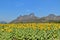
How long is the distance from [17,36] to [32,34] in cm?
71

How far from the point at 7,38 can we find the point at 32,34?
164cm

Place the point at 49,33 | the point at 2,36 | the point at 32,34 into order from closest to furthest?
the point at 2,36 → the point at 32,34 → the point at 49,33

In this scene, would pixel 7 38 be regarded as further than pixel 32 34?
No

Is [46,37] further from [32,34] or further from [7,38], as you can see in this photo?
[7,38]

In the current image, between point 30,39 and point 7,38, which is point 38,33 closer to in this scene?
point 30,39

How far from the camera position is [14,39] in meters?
10.6

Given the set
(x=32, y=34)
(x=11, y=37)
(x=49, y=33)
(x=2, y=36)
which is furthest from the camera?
(x=49, y=33)

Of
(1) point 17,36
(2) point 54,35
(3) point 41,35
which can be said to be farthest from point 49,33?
(1) point 17,36

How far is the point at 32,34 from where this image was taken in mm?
10805

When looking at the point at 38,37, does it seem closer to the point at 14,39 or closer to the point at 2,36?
the point at 14,39

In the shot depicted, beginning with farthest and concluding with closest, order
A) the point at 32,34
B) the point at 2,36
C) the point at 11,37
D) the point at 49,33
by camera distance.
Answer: the point at 49,33 < the point at 32,34 < the point at 11,37 < the point at 2,36

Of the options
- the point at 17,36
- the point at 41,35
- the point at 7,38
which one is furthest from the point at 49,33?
the point at 7,38

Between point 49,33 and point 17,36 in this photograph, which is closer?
point 17,36

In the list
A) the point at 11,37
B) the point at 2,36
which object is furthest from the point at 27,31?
the point at 2,36
